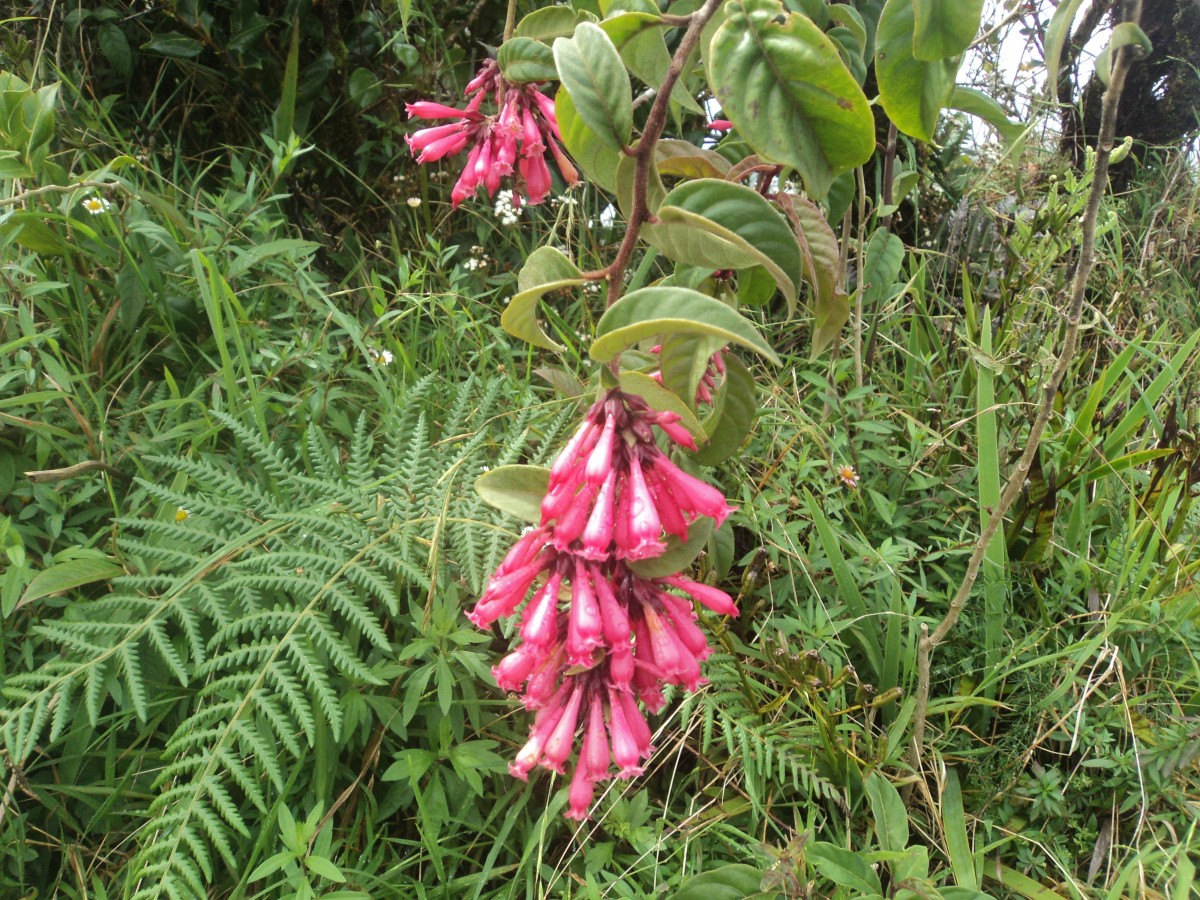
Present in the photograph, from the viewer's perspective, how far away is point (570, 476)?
26.5 inches

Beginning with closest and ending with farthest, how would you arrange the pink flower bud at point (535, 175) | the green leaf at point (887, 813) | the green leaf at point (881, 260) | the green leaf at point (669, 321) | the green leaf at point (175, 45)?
the green leaf at point (669, 321)
the green leaf at point (887, 813)
the pink flower bud at point (535, 175)
the green leaf at point (881, 260)
the green leaf at point (175, 45)

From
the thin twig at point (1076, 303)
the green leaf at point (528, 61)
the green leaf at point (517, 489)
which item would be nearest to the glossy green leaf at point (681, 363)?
the green leaf at point (517, 489)

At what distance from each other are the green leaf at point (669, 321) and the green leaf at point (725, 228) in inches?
2.7

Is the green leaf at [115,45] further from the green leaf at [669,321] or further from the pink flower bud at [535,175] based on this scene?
the green leaf at [669,321]

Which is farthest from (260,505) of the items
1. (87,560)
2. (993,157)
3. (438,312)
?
(993,157)

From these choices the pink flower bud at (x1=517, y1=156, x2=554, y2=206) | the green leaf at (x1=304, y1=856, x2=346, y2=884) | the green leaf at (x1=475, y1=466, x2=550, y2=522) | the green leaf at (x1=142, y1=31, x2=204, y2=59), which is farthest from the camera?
the green leaf at (x1=142, y1=31, x2=204, y2=59)

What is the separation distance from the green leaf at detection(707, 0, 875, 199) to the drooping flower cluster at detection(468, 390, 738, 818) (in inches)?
8.4

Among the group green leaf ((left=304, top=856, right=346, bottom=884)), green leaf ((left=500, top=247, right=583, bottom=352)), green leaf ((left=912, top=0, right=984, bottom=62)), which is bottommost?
green leaf ((left=304, top=856, right=346, bottom=884))

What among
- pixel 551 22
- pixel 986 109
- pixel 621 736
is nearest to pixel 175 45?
pixel 551 22

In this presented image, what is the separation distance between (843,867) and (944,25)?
0.89 m

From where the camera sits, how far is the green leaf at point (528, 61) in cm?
86

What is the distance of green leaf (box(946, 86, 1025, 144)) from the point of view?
0.84 meters

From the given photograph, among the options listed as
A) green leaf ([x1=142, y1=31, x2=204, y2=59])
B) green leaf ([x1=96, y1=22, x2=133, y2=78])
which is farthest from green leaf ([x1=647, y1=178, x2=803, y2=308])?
green leaf ([x1=96, y1=22, x2=133, y2=78])

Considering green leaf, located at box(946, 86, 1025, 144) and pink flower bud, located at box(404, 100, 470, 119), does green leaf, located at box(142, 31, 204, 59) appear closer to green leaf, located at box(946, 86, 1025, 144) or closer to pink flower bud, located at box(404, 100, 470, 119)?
pink flower bud, located at box(404, 100, 470, 119)
